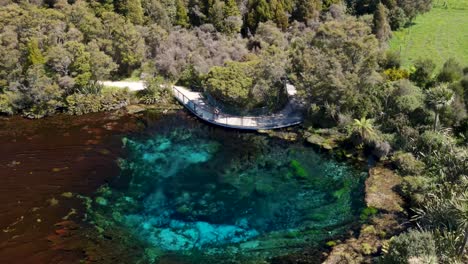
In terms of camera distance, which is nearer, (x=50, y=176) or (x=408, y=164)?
(x=408, y=164)

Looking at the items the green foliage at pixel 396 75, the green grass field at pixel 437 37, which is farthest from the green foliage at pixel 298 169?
the green grass field at pixel 437 37

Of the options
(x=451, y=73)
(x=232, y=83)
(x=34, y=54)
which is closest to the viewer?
→ (x=451, y=73)

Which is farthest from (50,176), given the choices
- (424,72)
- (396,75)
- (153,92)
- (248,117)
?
(424,72)

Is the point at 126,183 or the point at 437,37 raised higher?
the point at 437,37

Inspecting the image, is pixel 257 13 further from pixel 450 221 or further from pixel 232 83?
pixel 450 221

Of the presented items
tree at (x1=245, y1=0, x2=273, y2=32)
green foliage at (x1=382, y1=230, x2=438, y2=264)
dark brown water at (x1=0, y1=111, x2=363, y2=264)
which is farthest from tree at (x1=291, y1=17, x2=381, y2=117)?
green foliage at (x1=382, y1=230, x2=438, y2=264)

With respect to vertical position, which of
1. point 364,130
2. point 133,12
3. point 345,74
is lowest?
point 364,130

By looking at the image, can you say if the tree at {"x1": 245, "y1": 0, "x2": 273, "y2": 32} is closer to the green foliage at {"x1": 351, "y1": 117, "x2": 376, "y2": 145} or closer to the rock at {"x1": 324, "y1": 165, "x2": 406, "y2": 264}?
the green foliage at {"x1": 351, "y1": 117, "x2": 376, "y2": 145}
